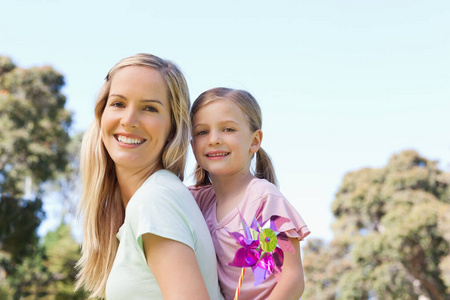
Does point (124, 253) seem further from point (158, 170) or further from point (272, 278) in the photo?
point (272, 278)

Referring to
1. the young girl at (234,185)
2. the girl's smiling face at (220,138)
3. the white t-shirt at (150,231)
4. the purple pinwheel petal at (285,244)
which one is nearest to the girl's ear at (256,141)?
the young girl at (234,185)

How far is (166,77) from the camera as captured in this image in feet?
6.63

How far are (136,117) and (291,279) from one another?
2.85ft

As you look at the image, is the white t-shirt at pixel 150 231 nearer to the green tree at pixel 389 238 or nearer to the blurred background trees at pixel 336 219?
the blurred background trees at pixel 336 219

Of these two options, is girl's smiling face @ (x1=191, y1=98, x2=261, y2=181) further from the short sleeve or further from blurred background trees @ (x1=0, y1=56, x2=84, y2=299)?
blurred background trees @ (x1=0, y1=56, x2=84, y2=299)

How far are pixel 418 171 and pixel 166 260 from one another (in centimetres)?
2367

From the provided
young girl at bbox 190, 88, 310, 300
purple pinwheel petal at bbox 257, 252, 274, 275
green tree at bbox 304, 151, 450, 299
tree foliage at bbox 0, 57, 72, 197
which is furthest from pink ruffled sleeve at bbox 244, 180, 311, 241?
green tree at bbox 304, 151, 450, 299

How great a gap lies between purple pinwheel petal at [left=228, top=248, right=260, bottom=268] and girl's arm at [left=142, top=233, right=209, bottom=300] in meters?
0.33

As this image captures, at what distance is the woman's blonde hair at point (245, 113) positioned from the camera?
2561 millimetres

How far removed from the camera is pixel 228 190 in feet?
8.31

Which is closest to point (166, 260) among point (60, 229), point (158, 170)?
point (158, 170)

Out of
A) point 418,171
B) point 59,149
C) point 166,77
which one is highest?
point 166,77

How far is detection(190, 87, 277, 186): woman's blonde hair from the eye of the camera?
2.56 metres

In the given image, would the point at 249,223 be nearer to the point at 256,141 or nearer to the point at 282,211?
the point at 282,211
